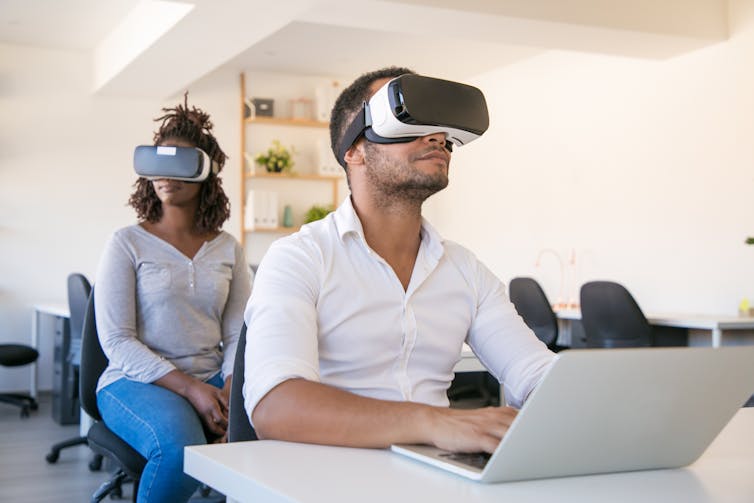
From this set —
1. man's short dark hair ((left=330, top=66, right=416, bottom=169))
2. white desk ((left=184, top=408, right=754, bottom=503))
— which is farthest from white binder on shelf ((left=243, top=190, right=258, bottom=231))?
white desk ((left=184, top=408, right=754, bottom=503))

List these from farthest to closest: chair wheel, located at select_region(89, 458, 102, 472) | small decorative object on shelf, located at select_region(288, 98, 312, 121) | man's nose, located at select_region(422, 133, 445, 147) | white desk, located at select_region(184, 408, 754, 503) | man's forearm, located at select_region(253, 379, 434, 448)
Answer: small decorative object on shelf, located at select_region(288, 98, 312, 121) → chair wheel, located at select_region(89, 458, 102, 472) → man's nose, located at select_region(422, 133, 445, 147) → man's forearm, located at select_region(253, 379, 434, 448) → white desk, located at select_region(184, 408, 754, 503)

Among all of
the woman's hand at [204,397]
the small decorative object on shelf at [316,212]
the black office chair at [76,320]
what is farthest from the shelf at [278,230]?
the woman's hand at [204,397]

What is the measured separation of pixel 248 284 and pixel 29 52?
16.8 ft

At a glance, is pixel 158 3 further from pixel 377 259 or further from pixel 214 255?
pixel 377 259

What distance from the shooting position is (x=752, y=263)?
5258 millimetres

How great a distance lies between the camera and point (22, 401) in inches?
246

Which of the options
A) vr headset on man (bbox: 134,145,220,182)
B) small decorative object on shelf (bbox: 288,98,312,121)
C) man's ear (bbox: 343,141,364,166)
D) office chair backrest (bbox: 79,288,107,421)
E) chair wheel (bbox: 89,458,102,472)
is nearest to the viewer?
man's ear (bbox: 343,141,364,166)

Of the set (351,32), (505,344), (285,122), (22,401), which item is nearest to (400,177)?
(505,344)

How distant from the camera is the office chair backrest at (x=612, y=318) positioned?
5125 mm

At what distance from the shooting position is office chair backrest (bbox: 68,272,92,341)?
4930 millimetres

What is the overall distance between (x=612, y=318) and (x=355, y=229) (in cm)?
387

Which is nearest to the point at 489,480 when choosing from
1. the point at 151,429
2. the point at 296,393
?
the point at 296,393

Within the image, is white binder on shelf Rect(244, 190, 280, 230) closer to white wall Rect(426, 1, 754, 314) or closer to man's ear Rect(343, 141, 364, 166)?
white wall Rect(426, 1, 754, 314)

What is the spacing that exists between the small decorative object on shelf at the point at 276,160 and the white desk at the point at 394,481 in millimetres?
6637
